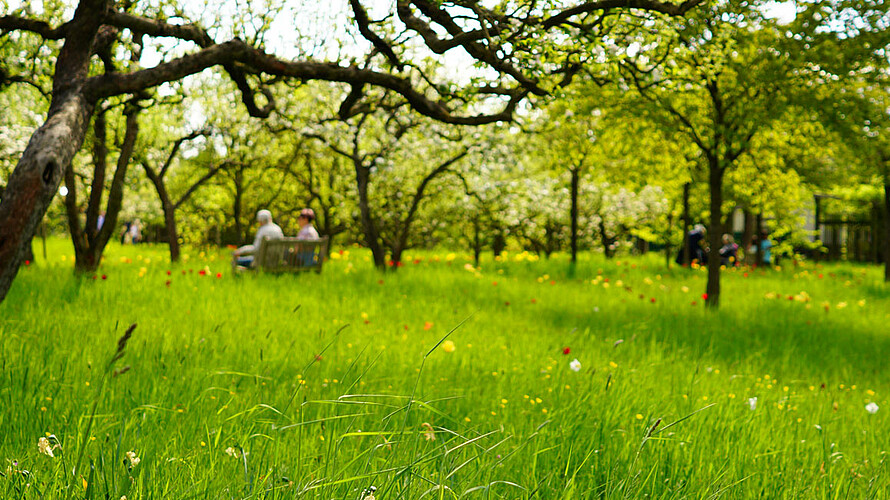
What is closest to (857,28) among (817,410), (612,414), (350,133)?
(817,410)

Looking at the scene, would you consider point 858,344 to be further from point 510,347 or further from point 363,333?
point 363,333

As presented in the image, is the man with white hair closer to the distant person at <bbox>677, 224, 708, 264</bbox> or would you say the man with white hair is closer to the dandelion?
the dandelion

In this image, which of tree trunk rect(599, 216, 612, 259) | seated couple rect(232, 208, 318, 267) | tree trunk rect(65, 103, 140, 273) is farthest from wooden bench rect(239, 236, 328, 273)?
tree trunk rect(599, 216, 612, 259)

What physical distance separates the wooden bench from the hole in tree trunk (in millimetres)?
5692

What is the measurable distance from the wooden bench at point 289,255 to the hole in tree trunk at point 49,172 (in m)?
5.69

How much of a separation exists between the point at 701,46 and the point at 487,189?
8.25 metres

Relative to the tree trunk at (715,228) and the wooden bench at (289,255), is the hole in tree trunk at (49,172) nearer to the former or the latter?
the wooden bench at (289,255)

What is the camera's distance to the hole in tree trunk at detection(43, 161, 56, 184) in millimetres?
3643

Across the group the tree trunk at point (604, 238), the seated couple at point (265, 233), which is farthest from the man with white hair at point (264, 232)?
the tree trunk at point (604, 238)

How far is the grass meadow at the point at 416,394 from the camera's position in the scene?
216 centimetres

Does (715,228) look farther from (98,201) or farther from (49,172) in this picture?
(98,201)

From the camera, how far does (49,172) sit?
3674 millimetres

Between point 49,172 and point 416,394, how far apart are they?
256 cm

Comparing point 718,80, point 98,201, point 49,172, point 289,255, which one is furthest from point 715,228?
point 98,201
